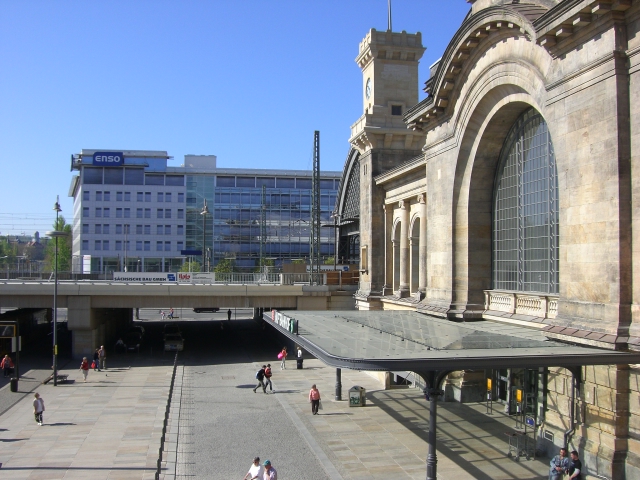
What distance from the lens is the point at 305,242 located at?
335 feet

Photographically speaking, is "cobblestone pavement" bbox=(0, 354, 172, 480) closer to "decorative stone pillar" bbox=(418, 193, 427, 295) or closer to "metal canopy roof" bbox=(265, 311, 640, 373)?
"metal canopy roof" bbox=(265, 311, 640, 373)

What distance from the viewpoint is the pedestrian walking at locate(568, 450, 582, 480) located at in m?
14.7

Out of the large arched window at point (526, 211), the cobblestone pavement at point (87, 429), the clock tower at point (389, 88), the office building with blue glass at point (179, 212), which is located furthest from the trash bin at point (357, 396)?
the office building with blue glass at point (179, 212)

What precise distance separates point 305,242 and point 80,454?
8181cm

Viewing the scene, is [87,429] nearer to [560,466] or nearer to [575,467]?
[560,466]

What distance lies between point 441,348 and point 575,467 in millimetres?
4119

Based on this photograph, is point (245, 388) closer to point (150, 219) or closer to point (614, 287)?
point (614, 287)

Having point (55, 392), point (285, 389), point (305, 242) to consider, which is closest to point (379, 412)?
point (285, 389)

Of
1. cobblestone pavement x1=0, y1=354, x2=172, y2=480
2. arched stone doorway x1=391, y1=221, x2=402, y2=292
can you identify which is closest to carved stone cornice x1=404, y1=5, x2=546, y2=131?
arched stone doorway x1=391, y1=221, x2=402, y2=292

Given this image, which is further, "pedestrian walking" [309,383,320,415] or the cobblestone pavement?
"pedestrian walking" [309,383,320,415]

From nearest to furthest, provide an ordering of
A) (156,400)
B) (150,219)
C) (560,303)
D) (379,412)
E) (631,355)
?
1. (631,355)
2. (560,303)
3. (379,412)
4. (156,400)
5. (150,219)

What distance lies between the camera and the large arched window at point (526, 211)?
19609 mm

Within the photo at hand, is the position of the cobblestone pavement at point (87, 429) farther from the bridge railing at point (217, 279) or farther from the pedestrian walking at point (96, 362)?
the bridge railing at point (217, 279)

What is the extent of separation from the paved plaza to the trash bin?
26 centimetres
